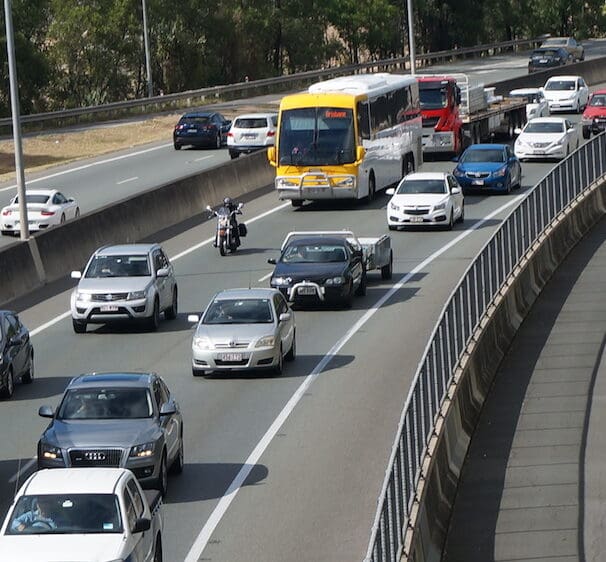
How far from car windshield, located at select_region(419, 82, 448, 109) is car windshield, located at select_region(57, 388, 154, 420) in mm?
38198

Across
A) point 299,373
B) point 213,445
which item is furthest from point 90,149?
point 213,445

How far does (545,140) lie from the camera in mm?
55625

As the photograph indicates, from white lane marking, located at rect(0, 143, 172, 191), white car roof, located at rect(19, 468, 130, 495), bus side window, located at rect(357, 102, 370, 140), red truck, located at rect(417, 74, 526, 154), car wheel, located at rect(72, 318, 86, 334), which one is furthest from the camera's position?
white lane marking, located at rect(0, 143, 172, 191)

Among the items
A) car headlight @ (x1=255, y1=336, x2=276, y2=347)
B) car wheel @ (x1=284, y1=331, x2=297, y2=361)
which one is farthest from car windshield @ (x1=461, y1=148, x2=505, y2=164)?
car headlight @ (x1=255, y1=336, x2=276, y2=347)

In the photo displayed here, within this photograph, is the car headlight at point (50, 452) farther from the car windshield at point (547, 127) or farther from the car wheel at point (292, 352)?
the car windshield at point (547, 127)

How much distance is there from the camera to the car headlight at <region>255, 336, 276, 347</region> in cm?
2561

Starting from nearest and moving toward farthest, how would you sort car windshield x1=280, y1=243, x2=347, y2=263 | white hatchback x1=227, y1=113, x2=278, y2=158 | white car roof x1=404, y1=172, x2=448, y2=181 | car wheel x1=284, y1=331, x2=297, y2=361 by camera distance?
car wheel x1=284, y1=331, x2=297, y2=361, car windshield x1=280, y1=243, x2=347, y2=263, white car roof x1=404, y1=172, x2=448, y2=181, white hatchback x1=227, y1=113, x2=278, y2=158

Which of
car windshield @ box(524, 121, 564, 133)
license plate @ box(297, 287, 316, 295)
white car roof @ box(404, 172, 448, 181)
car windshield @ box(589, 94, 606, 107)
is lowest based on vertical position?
car windshield @ box(589, 94, 606, 107)

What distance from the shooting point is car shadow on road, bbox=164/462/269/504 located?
1897 centimetres

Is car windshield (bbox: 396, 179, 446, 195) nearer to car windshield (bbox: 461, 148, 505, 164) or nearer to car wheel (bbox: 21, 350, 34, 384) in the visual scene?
car windshield (bbox: 461, 148, 505, 164)

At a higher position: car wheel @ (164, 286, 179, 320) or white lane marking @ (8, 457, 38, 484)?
white lane marking @ (8, 457, 38, 484)

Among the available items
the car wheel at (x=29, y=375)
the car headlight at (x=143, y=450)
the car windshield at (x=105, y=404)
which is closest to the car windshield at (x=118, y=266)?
the car wheel at (x=29, y=375)

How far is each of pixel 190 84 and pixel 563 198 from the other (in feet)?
215

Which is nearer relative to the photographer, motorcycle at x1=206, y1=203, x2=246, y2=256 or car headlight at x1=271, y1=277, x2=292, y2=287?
car headlight at x1=271, y1=277, x2=292, y2=287
